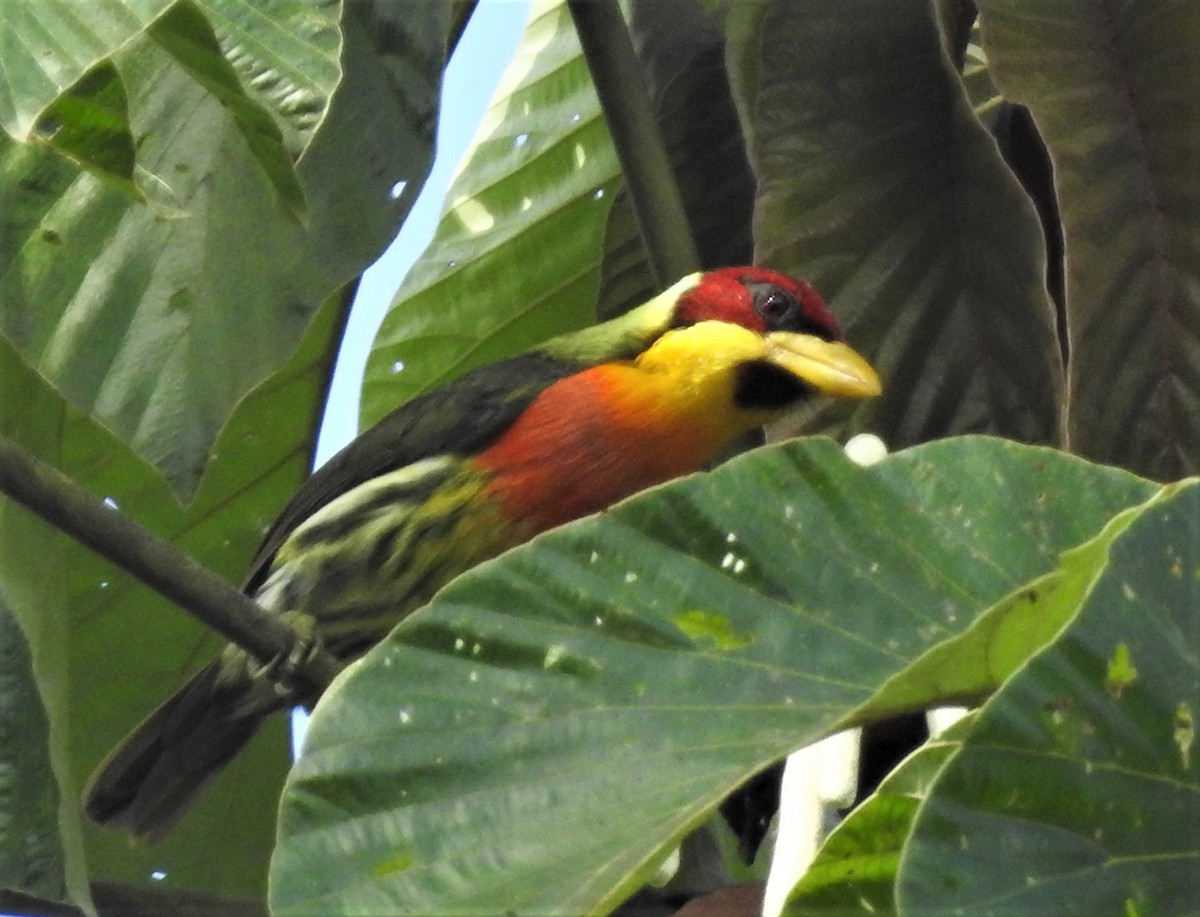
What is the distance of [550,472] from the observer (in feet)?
8.09

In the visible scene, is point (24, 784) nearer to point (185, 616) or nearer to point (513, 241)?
point (185, 616)

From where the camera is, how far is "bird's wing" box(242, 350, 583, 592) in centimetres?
252

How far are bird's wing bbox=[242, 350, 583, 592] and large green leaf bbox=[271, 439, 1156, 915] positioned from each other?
1.27 metres

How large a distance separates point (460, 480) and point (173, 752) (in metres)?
0.53

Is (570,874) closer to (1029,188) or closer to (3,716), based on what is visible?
(3,716)

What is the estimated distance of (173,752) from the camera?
2557 mm

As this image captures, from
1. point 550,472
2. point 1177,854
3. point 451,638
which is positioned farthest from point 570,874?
point 550,472

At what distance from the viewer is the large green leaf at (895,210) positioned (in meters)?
2.02

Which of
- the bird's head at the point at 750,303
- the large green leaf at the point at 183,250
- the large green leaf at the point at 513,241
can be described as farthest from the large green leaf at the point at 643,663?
the large green leaf at the point at 513,241

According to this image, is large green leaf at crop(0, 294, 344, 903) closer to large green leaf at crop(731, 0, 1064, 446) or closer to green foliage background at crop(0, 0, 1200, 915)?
green foliage background at crop(0, 0, 1200, 915)

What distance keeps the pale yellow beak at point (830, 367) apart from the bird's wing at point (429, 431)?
350 millimetres

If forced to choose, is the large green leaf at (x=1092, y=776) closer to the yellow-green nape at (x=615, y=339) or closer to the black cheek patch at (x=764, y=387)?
the black cheek patch at (x=764, y=387)

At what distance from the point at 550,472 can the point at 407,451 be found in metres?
0.22

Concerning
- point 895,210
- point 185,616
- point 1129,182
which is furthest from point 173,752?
point 1129,182
